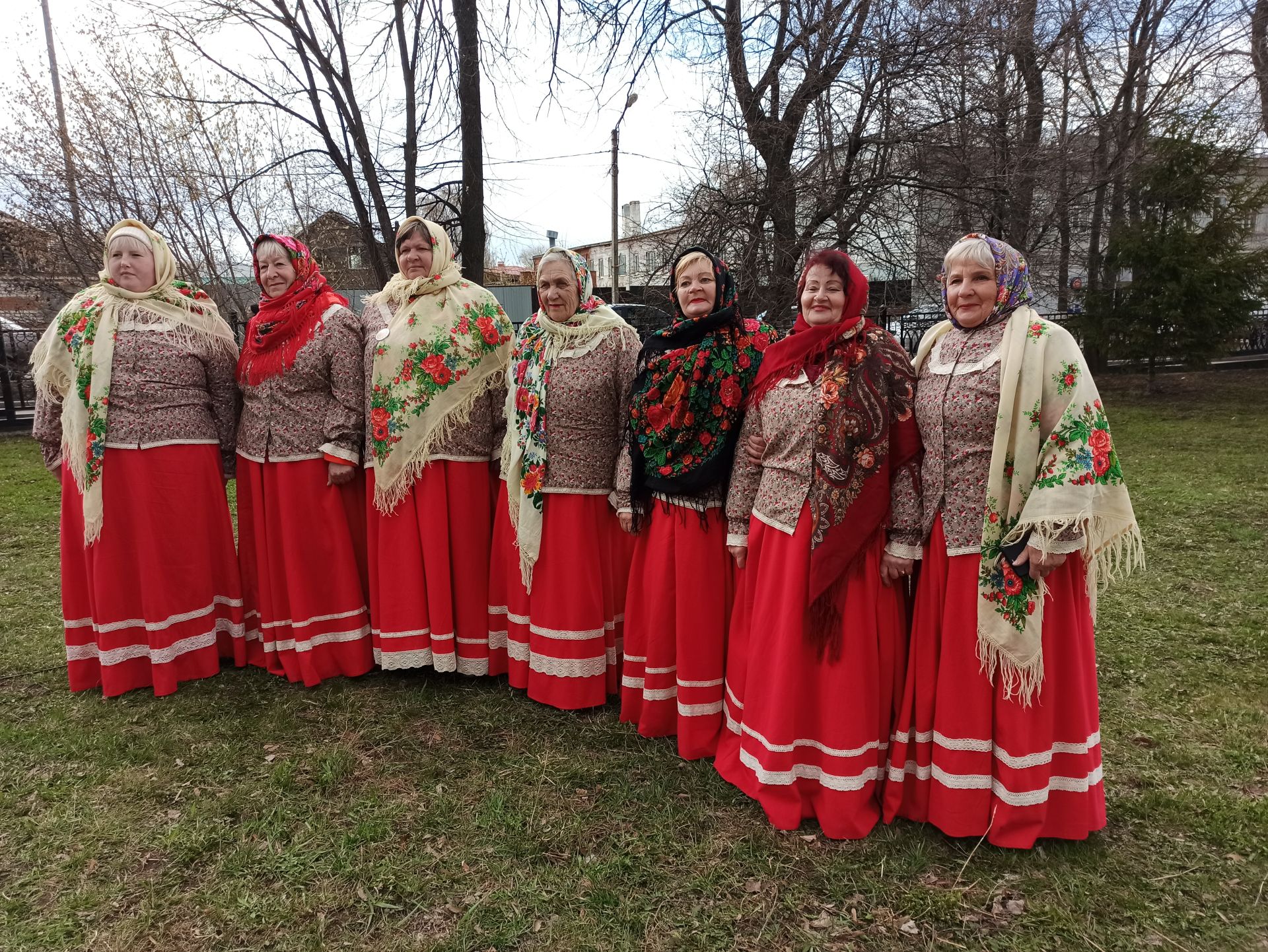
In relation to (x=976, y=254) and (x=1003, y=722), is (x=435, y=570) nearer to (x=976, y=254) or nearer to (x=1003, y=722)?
(x=1003, y=722)

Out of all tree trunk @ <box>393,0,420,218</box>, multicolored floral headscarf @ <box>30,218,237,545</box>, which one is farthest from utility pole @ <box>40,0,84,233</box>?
multicolored floral headscarf @ <box>30,218,237,545</box>

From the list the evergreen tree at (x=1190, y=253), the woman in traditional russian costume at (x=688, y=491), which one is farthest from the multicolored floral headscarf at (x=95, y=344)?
the evergreen tree at (x=1190, y=253)

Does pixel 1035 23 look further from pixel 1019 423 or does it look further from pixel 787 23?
pixel 1019 423

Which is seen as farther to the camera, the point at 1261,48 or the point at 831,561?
the point at 1261,48

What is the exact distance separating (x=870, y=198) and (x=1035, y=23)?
3.32 m

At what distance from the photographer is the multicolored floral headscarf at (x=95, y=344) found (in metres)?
3.22

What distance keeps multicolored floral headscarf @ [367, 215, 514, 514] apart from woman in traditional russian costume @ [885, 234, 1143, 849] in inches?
76.2

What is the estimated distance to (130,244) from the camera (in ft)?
11.0

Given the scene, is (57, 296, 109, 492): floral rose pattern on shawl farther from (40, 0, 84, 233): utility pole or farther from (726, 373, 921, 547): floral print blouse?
(40, 0, 84, 233): utility pole

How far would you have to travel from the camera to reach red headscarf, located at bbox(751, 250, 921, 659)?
2271 millimetres

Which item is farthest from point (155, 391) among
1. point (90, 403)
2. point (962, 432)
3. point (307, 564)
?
point (962, 432)

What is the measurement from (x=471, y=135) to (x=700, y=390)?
485 cm

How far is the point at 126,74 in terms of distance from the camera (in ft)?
30.1

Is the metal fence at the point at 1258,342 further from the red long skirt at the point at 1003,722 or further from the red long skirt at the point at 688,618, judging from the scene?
the red long skirt at the point at 688,618
